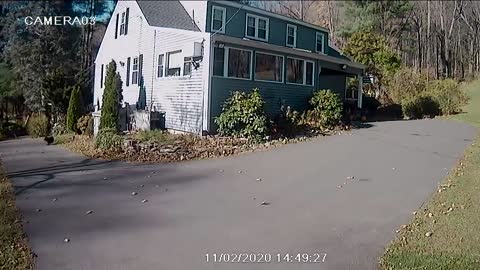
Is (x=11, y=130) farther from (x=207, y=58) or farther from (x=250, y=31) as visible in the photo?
(x=207, y=58)

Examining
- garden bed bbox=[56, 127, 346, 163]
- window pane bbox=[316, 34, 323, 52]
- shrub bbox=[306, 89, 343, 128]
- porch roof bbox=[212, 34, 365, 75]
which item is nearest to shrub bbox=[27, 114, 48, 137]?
garden bed bbox=[56, 127, 346, 163]

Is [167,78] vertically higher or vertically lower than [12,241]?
higher

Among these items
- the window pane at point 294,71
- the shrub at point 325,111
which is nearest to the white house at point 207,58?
the window pane at point 294,71

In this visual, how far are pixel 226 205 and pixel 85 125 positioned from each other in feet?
48.8

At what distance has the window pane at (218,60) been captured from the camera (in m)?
15.0

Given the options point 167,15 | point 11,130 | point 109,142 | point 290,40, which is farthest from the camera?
point 11,130

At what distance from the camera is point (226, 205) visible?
23.3 feet

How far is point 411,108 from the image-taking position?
23297mm

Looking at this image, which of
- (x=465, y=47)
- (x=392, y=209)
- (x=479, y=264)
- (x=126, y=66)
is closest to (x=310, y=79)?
(x=126, y=66)

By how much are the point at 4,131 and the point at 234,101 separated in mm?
14630

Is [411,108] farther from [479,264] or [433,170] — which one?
[479,264]

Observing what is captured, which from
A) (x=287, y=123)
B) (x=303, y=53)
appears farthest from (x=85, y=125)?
(x=303, y=53)

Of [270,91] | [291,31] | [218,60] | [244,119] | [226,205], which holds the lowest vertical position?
[226,205]

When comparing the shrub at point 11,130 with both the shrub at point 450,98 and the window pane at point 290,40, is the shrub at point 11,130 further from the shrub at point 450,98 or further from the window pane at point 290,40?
the shrub at point 450,98
